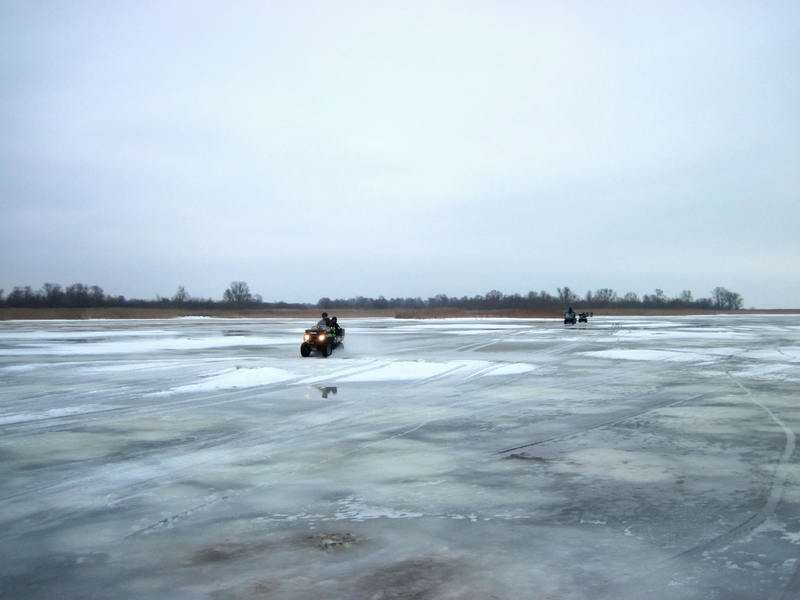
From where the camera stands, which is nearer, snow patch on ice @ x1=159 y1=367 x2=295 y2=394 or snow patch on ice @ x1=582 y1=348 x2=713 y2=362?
snow patch on ice @ x1=159 y1=367 x2=295 y2=394

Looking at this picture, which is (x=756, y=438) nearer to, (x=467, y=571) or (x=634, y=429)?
(x=634, y=429)

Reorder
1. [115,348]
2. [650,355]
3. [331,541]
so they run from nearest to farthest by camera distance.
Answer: [331,541] → [650,355] → [115,348]

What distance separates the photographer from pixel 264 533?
227 inches

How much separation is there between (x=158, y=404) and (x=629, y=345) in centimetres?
2270

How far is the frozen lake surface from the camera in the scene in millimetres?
4832

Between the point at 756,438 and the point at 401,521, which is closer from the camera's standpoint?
the point at 401,521

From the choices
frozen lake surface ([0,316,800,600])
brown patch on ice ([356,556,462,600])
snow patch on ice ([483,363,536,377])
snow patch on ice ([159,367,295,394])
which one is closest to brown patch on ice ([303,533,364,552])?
frozen lake surface ([0,316,800,600])

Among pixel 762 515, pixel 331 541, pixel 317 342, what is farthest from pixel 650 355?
pixel 331 541

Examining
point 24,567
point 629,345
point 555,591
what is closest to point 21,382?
point 24,567

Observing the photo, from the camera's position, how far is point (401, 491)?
714 centimetres

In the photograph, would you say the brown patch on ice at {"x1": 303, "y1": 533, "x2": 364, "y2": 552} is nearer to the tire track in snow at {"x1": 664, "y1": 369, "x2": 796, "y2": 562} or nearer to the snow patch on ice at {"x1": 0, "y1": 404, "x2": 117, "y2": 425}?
the tire track in snow at {"x1": 664, "y1": 369, "x2": 796, "y2": 562}

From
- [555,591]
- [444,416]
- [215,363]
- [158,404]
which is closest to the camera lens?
[555,591]

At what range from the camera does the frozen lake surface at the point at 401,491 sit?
4832 millimetres

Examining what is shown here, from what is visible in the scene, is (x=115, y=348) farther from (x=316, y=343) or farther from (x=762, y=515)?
(x=762, y=515)
